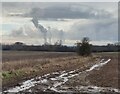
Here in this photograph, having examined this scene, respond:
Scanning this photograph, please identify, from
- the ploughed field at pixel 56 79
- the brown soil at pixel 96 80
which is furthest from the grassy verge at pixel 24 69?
the brown soil at pixel 96 80

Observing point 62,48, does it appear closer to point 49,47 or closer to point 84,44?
point 49,47

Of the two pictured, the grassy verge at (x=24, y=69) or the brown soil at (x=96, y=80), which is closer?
the brown soil at (x=96, y=80)

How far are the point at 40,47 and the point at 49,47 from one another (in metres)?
4.15

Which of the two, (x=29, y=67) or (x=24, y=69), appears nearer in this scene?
(x=24, y=69)

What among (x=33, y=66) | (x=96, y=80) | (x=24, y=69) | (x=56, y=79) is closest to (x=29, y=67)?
(x=33, y=66)

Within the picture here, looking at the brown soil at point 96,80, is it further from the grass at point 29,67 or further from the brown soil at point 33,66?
the grass at point 29,67

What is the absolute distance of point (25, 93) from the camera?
51.8ft

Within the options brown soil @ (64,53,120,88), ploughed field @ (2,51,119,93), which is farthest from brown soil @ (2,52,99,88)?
brown soil @ (64,53,120,88)

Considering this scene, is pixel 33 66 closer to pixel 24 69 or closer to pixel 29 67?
pixel 29 67

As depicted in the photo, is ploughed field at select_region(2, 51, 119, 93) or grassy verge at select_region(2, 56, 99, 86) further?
grassy verge at select_region(2, 56, 99, 86)

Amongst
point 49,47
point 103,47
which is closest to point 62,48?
point 49,47

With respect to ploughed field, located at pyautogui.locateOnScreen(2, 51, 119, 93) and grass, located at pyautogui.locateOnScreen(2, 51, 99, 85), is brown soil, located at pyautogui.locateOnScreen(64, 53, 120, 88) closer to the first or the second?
ploughed field, located at pyautogui.locateOnScreen(2, 51, 119, 93)

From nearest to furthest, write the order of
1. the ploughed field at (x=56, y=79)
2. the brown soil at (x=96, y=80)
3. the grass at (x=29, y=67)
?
the ploughed field at (x=56, y=79), the brown soil at (x=96, y=80), the grass at (x=29, y=67)

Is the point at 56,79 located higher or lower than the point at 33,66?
higher
